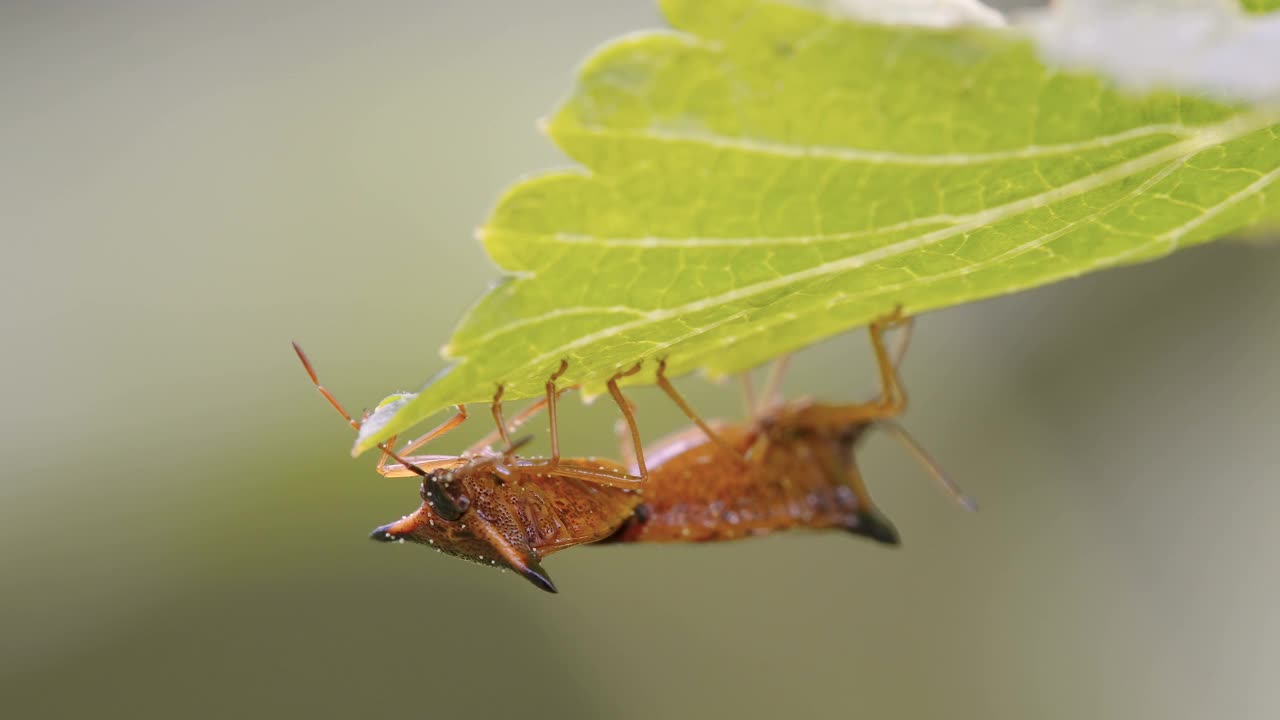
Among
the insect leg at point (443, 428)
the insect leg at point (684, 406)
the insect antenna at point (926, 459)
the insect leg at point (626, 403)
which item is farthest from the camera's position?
the insect antenna at point (926, 459)

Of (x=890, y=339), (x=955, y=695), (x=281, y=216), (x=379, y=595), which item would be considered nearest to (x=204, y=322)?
(x=281, y=216)

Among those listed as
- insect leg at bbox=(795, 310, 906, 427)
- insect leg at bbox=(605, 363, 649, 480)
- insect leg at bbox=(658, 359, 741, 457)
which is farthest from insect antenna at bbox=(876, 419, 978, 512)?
insect leg at bbox=(605, 363, 649, 480)

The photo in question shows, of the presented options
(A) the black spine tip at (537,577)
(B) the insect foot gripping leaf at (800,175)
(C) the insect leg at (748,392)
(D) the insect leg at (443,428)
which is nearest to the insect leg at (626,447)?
(C) the insect leg at (748,392)

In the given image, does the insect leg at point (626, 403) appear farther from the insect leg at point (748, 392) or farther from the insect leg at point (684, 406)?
the insect leg at point (748, 392)

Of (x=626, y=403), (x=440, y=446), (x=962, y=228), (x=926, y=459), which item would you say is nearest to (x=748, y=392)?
(x=926, y=459)

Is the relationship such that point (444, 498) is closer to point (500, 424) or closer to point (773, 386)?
point (500, 424)

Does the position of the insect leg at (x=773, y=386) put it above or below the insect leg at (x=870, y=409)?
above

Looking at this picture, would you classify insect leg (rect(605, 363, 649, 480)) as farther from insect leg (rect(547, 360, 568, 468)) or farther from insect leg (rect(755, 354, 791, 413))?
insect leg (rect(755, 354, 791, 413))
